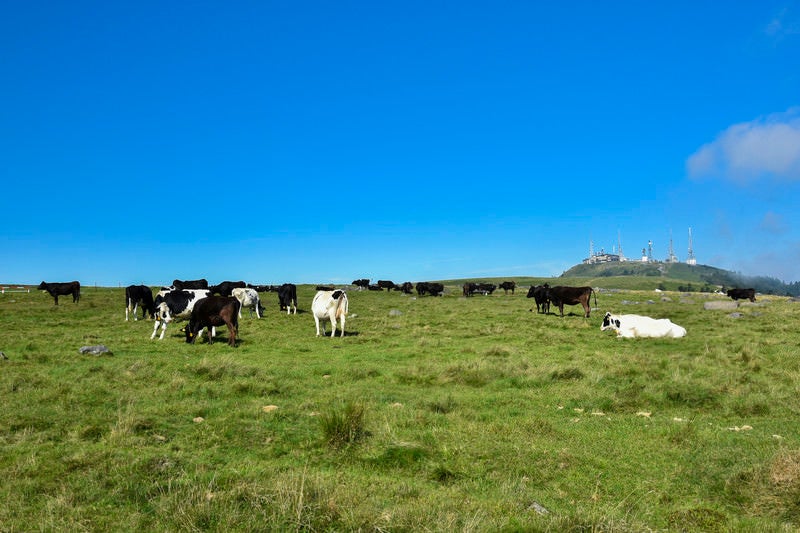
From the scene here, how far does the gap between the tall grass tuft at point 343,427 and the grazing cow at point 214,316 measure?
12.6 m

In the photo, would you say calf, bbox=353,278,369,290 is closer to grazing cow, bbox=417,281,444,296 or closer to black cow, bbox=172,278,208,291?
grazing cow, bbox=417,281,444,296

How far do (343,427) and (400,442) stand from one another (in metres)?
0.95

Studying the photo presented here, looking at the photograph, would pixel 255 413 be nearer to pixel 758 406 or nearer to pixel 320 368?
pixel 320 368

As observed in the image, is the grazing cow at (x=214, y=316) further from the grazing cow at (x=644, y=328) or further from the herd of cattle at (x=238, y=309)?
the grazing cow at (x=644, y=328)

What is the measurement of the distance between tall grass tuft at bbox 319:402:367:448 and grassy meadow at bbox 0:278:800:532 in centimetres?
3

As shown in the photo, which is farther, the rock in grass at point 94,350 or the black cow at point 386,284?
the black cow at point 386,284

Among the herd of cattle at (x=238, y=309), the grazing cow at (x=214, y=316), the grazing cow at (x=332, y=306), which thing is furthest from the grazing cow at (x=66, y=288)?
the grazing cow at (x=332, y=306)

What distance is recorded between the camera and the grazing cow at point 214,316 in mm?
19234

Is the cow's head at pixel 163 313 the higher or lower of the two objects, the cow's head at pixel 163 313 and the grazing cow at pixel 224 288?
the lower

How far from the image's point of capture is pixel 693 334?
893 inches

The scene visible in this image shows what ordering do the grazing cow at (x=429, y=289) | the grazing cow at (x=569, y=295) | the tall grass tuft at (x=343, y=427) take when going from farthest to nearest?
the grazing cow at (x=429, y=289)
the grazing cow at (x=569, y=295)
the tall grass tuft at (x=343, y=427)

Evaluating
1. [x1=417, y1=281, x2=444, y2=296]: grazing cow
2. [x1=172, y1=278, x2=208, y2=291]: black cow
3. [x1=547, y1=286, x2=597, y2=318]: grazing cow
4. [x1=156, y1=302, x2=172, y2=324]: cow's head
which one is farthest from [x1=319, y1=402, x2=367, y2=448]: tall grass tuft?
[x1=417, y1=281, x2=444, y2=296]: grazing cow

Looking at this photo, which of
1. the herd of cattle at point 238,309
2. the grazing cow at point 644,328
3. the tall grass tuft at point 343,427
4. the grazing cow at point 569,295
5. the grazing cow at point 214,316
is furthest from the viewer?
the grazing cow at point 569,295

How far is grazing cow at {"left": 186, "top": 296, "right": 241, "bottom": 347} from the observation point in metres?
19.2
